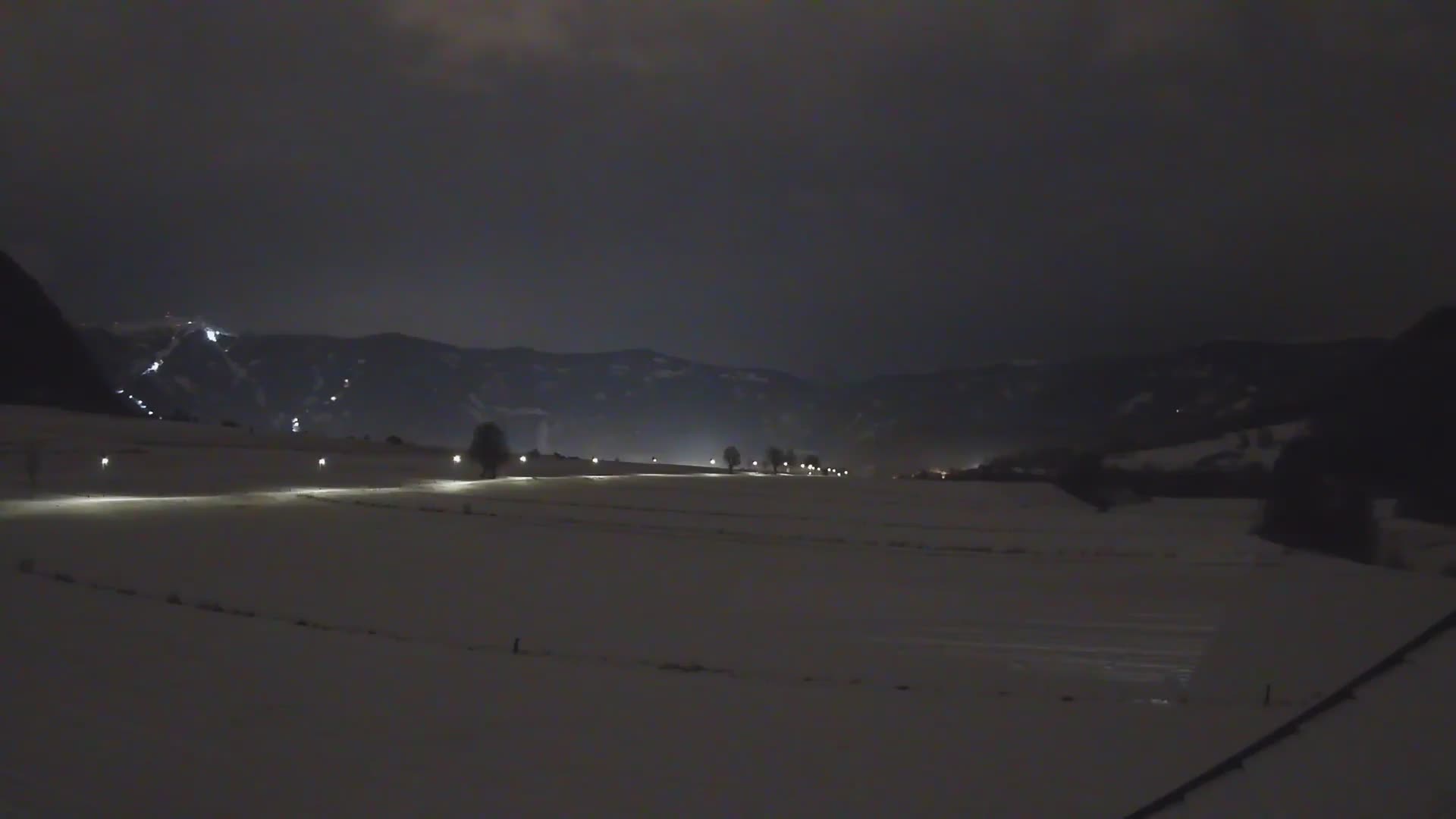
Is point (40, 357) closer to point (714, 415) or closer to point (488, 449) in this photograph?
point (488, 449)

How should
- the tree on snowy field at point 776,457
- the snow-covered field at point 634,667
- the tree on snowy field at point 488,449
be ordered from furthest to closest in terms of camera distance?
the tree on snowy field at point 776,457
the tree on snowy field at point 488,449
the snow-covered field at point 634,667

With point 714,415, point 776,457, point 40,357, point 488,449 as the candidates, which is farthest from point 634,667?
point 714,415

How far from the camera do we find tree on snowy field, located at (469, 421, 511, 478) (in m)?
68.5

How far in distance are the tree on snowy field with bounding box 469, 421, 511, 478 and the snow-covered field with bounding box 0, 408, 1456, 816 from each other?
3606 cm

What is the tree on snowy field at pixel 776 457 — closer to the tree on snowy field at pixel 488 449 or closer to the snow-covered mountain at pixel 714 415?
the snow-covered mountain at pixel 714 415

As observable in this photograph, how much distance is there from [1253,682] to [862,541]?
67.2 ft

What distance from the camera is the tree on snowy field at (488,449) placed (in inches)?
2697

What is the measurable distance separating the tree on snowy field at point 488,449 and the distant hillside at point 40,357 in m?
54.8

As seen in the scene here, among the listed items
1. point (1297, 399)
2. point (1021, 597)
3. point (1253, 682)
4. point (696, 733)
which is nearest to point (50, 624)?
point (696, 733)

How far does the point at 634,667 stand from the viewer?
42.2ft

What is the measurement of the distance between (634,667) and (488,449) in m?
57.7

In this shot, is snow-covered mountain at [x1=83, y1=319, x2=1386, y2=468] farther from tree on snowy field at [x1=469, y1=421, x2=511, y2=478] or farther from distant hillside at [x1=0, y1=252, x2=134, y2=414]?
tree on snowy field at [x1=469, y1=421, x2=511, y2=478]

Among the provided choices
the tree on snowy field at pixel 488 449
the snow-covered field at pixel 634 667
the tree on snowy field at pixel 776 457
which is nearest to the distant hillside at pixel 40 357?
the tree on snowy field at pixel 488 449

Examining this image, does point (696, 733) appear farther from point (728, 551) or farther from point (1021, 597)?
point (728, 551)
